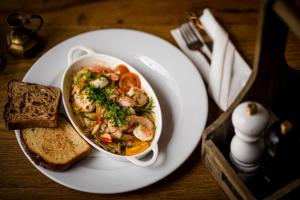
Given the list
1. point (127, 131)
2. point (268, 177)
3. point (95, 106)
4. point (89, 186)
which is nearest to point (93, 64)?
point (95, 106)

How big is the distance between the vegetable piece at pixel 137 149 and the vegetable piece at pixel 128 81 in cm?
22

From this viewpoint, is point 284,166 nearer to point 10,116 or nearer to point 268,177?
point 268,177

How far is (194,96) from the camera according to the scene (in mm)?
A: 1355

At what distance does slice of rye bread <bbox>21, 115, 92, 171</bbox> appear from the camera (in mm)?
1193

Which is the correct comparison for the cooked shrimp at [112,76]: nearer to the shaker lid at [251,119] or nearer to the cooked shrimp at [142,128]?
the cooked shrimp at [142,128]

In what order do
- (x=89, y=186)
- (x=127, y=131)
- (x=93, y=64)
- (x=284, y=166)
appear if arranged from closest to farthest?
(x=284, y=166), (x=89, y=186), (x=127, y=131), (x=93, y=64)

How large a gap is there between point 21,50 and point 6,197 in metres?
0.53

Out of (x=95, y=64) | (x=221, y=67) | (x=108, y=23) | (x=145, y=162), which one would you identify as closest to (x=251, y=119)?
(x=145, y=162)

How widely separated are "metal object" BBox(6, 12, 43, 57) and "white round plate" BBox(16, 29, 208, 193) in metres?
0.08

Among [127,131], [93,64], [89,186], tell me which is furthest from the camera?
[93,64]

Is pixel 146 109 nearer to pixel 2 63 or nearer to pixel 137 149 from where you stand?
pixel 137 149

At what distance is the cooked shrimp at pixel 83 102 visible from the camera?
133 cm

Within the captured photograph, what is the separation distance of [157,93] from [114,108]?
0.17 metres

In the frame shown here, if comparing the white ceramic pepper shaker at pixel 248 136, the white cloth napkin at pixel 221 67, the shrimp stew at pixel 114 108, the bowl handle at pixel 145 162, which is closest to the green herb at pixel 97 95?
the shrimp stew at pixel 114 108
